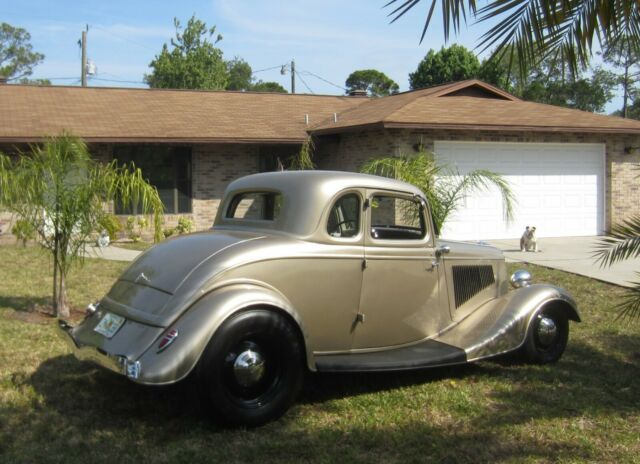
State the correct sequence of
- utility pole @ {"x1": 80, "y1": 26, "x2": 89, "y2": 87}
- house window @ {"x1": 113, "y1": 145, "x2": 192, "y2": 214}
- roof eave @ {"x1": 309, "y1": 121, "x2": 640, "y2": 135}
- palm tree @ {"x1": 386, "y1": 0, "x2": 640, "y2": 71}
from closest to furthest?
palm tree @ {"x1": 386, "y1": 0, "x2": 640, "y2": 71} → roof eave @ {"x1": 309, "y1": 121, "x2": 640, "y2": 135} → house window @ {"x1": 113, "y1": 145, "x2": 192, "y2": 214} → utility pole @ {"x1": 80, "y1": 26, "x2": 89, "y2": 87}

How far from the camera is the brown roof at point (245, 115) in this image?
51.8 feet

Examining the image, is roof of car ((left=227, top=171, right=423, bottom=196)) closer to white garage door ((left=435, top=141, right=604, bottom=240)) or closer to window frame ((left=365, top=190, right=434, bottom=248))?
window frame ((left=365, top=190, right=434, bottom=248))

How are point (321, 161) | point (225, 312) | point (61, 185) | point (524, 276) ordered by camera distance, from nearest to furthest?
point (225, 312) < point (524, 276) < point (61, 185) < point (321, 161)

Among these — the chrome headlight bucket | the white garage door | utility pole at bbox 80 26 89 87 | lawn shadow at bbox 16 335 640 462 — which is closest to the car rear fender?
lawn shadow at bbox 16 335 640 462

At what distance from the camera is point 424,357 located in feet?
17.6

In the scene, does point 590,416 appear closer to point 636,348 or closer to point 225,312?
point 636,348

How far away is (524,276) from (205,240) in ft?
10.7

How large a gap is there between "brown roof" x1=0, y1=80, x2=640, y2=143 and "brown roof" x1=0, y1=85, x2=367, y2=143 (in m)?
0.02

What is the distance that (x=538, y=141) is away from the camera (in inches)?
653

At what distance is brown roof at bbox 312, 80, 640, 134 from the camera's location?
1534 cm

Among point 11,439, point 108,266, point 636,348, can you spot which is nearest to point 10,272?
point 108,266

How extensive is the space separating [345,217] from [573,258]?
29.0 ft

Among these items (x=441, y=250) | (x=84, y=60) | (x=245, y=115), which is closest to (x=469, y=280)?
(x=441, y=250)

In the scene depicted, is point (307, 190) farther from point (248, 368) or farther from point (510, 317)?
point (510, 317)
